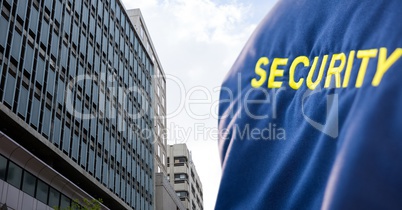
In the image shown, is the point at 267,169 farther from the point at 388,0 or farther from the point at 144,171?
the point at 144,171

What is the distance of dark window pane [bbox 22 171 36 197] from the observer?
3275cm

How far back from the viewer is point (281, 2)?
9.03 feet

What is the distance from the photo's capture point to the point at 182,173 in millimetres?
94250

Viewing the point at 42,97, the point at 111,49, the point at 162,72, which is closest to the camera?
the point at 42,97

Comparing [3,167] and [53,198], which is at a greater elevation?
[3,167]

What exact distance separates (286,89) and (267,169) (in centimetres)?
39

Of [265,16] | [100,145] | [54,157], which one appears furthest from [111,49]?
[265,16]

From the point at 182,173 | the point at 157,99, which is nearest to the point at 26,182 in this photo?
the point at 157,99

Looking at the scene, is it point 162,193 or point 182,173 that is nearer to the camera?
point 162,193

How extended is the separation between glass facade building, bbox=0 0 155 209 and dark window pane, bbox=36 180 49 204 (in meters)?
2.50

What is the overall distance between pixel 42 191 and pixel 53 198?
1.83m

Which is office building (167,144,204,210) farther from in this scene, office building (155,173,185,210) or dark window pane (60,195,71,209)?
dark window pane (60,195,71,209)

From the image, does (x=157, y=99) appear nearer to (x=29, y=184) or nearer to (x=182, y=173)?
(x=182, y=173)

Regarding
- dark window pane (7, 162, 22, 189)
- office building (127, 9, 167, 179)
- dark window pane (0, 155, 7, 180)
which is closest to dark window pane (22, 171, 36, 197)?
dark window pane (7, 162, 22, 189)
